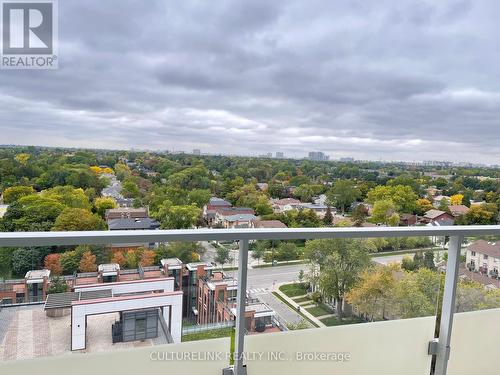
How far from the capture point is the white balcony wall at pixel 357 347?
150 cm

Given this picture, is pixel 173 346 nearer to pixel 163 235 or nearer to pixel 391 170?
pixel 163 235

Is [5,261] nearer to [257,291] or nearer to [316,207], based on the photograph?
[257,291]

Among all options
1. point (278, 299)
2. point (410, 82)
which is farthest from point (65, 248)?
point (410, 82)

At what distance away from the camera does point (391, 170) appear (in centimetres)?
816

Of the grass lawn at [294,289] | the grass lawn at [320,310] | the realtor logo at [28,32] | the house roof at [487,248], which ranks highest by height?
the realtor logo at [28,32]

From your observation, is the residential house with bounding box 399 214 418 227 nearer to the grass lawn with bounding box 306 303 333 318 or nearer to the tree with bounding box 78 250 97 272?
the grass lawn with bounding box 306 303 333 318

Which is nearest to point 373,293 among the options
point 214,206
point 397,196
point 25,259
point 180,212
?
point 25,259

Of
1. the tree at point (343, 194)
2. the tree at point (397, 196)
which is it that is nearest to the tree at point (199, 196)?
the tree at point (343, 194)

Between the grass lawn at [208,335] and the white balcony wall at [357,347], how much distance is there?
0.30ft

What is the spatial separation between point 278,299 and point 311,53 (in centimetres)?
1109

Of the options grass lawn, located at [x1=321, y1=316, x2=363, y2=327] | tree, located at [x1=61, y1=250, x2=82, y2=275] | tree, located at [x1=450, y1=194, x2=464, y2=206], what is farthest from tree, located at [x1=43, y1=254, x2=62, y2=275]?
tree, located at [x1=450, y1=194, x2=464, y2=206]

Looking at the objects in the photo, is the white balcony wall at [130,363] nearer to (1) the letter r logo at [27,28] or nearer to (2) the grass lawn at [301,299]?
(2) the grass lawn at [301,299]

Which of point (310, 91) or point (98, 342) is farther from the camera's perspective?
point (310, 91)

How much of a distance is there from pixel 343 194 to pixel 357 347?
6.94 m
